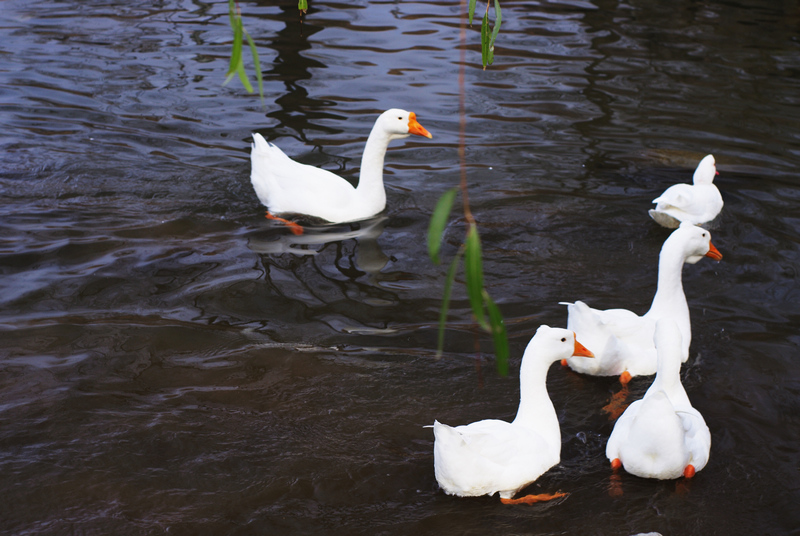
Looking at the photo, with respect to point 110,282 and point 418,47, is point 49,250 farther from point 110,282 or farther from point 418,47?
point 418,47

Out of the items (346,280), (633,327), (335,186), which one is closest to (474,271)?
Result: (633,327)

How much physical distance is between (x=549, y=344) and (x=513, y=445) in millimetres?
584

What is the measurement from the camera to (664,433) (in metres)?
3.72

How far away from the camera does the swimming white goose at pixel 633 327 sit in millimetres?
4680

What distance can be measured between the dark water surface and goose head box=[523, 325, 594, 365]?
61 centimetres

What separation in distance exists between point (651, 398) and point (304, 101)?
7016 mm

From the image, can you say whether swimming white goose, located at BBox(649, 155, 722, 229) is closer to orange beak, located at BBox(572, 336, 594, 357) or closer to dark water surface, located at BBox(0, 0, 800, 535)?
dark water surface, located at BBox(0, 0, 800, 535)

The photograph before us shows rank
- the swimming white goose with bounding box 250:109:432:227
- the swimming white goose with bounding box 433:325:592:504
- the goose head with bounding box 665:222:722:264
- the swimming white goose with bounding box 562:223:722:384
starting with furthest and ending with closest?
the swimming white goose with bounding box 250:109:432:227, the goose head with bounding box 665:222:722:264, the swimming white goose with bounding box 562:223:722:384, the swimming white goose with bounding box 433:325:592:504

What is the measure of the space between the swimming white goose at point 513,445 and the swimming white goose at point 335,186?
3089 millimetres

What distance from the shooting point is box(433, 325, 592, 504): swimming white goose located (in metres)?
3.56

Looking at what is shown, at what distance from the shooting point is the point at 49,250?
6.02m


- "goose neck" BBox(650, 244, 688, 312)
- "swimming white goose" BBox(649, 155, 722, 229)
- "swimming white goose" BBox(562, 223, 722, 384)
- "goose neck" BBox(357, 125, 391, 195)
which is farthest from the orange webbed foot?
"goose neck" BBox(357, 125, 391, 195)

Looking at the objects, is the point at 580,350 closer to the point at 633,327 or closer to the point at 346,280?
the point at 633,327

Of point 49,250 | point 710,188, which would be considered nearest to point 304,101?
point 49,250
